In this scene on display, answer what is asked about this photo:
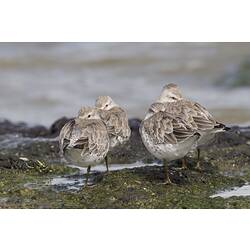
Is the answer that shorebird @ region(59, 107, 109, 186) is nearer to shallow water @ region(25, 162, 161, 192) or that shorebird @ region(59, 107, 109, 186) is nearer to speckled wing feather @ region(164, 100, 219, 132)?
shallow water @ region(25, 162, 161, 192)

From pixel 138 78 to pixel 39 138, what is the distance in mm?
6039

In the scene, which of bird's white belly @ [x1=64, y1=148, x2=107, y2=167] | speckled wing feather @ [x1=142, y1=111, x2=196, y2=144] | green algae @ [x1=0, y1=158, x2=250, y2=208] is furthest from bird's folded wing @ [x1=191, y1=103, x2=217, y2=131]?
bird's white belly @ [x1=64, y1=148, x2=107, y2=167]

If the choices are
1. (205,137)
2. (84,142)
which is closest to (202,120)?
(205,137)

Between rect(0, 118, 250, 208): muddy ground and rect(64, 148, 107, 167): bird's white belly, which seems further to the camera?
rect(64, 148, 107, 167): bird's white belly

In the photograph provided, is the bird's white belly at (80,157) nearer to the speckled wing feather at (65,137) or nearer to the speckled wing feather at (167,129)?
the speckled wing feather at (65,137)

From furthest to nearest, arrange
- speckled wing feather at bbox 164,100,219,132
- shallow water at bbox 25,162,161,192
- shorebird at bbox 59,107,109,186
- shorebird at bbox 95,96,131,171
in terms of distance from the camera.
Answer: shorebird at bbox 95,96,131,171
speckled wing feather at bbox 164,100,219,132
shallow water at bbox 25,162,161,192
shorebird at bbox 59,107,109,186

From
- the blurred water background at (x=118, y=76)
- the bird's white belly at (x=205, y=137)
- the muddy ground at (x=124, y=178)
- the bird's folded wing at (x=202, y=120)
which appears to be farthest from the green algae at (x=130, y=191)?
the blurred water background at (x=118, y=76)

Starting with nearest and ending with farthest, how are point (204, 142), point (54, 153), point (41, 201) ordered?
point (41, 201) < point (204, 142) < point (54, 153)

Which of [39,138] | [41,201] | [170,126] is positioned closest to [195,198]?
[170,126]

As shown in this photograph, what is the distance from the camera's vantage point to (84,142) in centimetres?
827

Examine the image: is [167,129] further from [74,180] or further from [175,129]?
[74,180]

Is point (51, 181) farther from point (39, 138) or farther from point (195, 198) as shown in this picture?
point (39, 138)

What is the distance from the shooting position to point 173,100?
9.59 meters

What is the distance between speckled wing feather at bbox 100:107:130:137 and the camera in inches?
362
